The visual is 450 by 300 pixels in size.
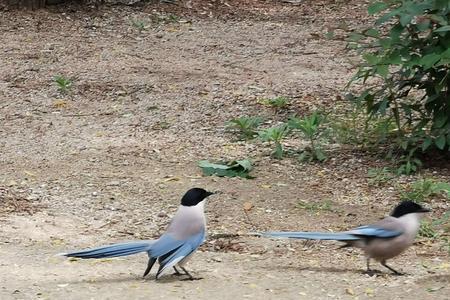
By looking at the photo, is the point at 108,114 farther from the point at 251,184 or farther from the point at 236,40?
the point at 236,40

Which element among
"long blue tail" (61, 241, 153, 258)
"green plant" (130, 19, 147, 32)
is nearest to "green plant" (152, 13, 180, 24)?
"green plant" (130, 19, 147, 32)

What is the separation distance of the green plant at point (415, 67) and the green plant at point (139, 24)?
544cm

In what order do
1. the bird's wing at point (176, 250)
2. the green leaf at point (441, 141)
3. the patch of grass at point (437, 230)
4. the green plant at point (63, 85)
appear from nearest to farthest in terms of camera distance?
the bird's wing at point (176, 250) → the patch of grass at point (437, 230) → the green leaf at point (441, 141) → the green plant at point (63, 85)

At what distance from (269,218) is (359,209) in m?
0.59

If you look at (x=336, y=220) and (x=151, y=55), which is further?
(x=151, y=55)

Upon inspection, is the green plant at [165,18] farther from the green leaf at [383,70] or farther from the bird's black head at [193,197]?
the bird's black head at [193,197]

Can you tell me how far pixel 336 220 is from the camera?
578cm

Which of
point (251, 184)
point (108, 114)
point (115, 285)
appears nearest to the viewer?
point (115, 285)

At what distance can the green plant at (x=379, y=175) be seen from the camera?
253 inches

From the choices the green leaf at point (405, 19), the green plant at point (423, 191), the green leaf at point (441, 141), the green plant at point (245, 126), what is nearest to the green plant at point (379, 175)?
the green plant at point (423, 191)

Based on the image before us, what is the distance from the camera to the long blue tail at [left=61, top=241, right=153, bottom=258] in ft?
14.7

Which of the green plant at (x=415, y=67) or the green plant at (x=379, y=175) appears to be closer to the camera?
the green plant at (x=415, y=67)

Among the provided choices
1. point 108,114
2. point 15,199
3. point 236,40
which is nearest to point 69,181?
point 15,199

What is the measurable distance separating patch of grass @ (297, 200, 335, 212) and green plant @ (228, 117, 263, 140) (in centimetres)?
146
